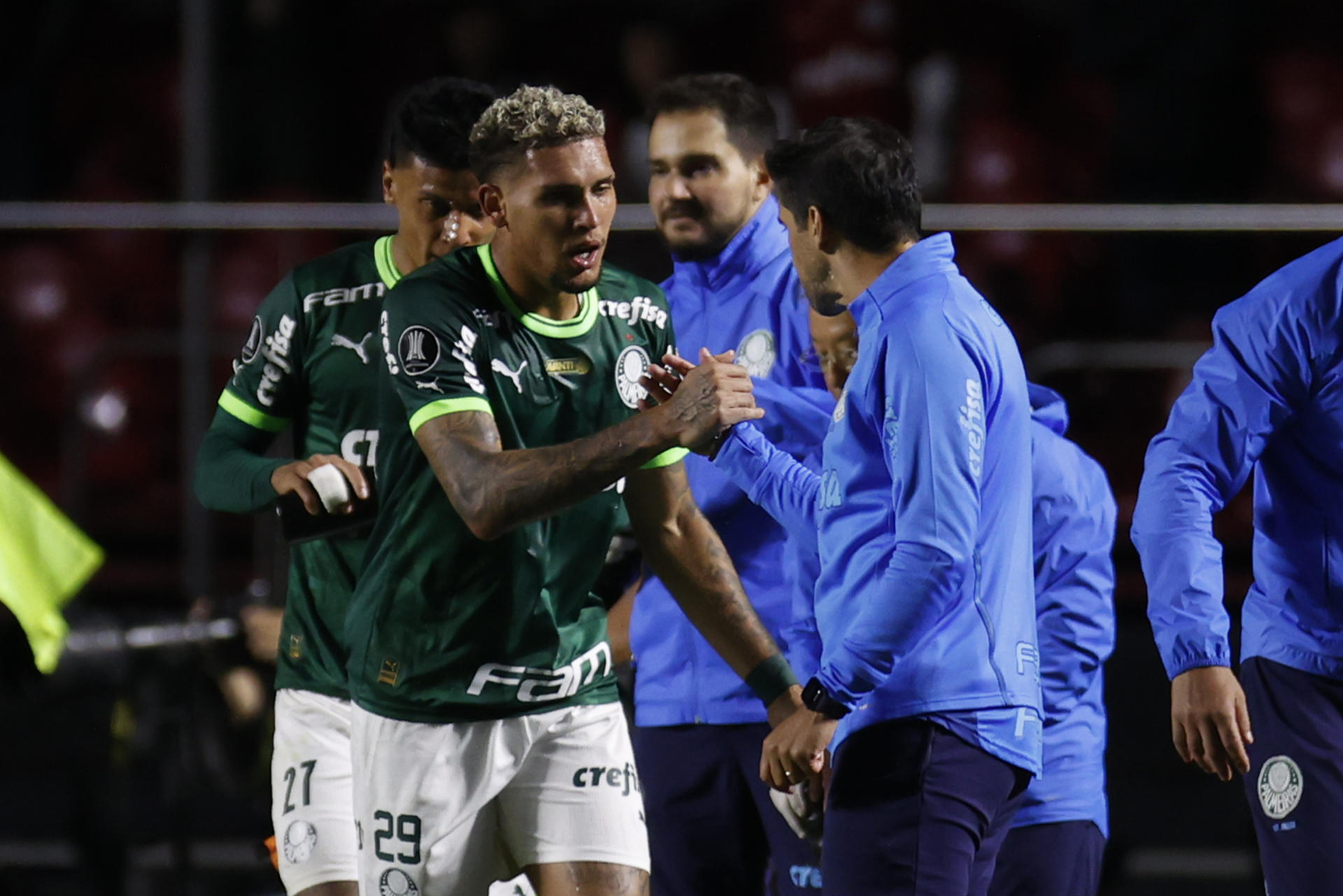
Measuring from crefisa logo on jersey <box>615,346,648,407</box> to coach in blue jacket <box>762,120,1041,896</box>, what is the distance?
14.6 inches

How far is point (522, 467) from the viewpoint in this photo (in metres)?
3.03

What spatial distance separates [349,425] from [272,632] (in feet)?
4.45

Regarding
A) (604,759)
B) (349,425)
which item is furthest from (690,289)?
(604,759)

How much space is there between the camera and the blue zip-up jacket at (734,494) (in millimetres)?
4004

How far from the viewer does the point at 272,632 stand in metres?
4.96

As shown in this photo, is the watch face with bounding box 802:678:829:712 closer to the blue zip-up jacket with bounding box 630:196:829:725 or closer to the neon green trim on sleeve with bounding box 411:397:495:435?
the neon green trim on sleeve with bounding box 411:397:495:435

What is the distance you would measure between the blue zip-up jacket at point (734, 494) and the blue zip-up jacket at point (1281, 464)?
0.85 metres

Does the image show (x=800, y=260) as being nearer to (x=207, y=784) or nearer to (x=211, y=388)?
(x=207, y=784)

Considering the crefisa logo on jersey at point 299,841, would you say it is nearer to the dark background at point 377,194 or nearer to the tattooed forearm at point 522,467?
the tattooed forearm at point 522,467

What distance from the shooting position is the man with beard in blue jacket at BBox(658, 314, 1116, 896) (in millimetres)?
3561

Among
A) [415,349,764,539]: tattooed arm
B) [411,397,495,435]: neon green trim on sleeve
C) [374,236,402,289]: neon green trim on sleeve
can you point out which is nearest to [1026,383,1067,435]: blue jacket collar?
[415,349,764,539]: tattooed arm

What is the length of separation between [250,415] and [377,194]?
4975mm

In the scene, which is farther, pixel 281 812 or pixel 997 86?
pixel 997 86

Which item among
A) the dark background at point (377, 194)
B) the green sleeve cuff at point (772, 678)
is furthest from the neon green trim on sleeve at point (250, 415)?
the dark background at point (377, 194)
